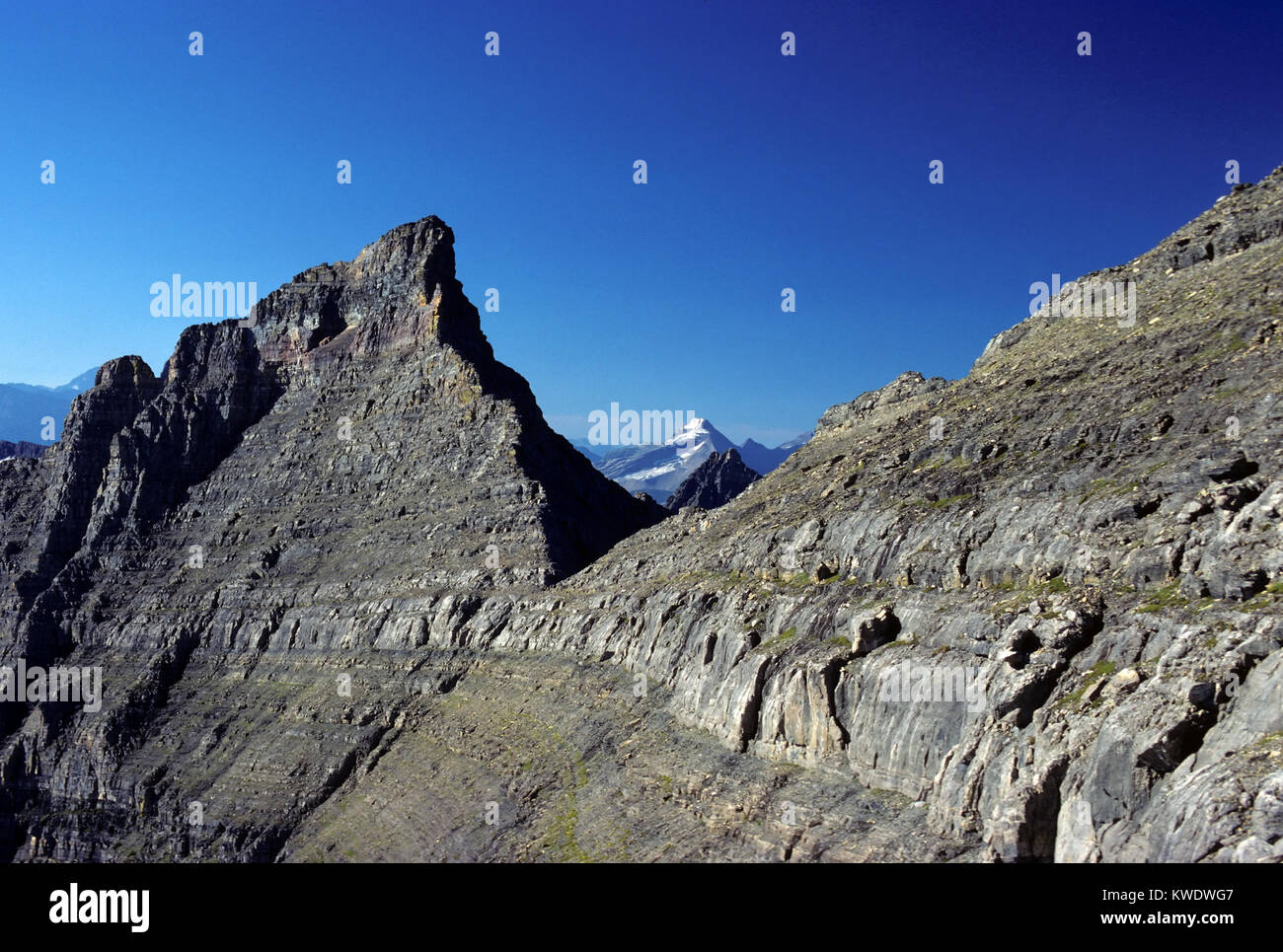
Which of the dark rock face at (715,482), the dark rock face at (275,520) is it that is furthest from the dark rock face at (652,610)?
the dark rock face at (715,482)

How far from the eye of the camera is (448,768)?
225 feet

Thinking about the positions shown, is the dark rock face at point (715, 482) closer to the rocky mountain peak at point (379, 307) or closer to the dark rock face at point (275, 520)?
the dark rock face at point (275, 520)

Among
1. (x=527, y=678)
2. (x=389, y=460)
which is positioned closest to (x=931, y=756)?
(x=527, y=678)

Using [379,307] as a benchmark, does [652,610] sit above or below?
below

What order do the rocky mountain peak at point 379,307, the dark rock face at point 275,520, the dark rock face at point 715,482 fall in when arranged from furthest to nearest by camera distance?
the dark rock face at point 715,482 → the rocky mountain peak at point 379,307 → the dark rock face at point 275,520

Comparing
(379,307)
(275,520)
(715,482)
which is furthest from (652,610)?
(715,482)

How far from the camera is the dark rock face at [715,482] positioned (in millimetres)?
177875

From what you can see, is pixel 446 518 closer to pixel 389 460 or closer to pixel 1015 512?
pixel 389 460

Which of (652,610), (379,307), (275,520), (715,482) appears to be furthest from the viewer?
(715,482)

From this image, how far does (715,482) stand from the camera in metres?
184

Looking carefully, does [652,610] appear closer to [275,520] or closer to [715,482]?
[275,520]

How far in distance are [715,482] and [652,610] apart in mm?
119238

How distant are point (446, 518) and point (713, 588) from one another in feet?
153

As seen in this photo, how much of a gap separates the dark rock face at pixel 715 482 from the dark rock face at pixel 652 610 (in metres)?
57.2
